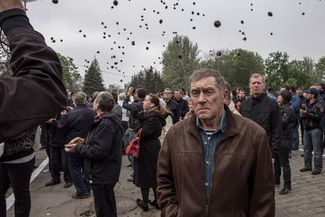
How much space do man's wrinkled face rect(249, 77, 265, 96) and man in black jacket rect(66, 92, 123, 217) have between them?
251 cm

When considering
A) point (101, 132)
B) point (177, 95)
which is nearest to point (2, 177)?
point (101, 132)

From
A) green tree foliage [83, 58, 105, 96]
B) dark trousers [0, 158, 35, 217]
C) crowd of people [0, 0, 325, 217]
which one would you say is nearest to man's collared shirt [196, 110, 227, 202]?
crowd of people [0, 0, 325, 217]

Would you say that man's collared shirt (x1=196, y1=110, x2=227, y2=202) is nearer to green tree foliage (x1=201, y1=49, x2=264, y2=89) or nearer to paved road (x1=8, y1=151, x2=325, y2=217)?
paved road (x1=8, y1=151, x2=325, y2=217)

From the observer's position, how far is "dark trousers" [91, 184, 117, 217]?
17.4 feet

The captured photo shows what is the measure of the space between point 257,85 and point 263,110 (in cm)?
46

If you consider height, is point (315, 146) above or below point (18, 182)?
below

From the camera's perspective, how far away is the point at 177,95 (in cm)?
1421

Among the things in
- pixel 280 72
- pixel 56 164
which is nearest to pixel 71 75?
pixel 280 72

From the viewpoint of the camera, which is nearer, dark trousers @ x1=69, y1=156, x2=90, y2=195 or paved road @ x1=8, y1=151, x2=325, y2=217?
paved road @ x1=8, y1=151, x2=325, y2=217

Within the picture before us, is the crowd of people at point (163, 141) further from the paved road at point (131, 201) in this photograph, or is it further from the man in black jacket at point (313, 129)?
the man in black jacket at point (313, 129)

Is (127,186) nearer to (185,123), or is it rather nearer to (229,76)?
(185,123)

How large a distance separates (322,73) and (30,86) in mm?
77840

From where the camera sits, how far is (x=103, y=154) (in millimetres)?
5195

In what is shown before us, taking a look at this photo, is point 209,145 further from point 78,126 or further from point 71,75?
point 71,75
